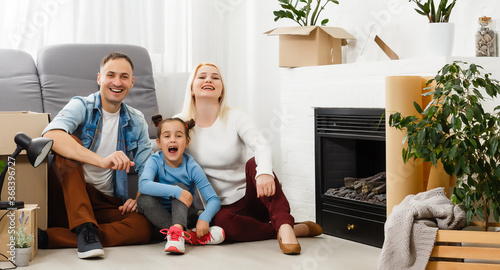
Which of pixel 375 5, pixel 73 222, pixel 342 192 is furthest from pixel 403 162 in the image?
pixel 73 222

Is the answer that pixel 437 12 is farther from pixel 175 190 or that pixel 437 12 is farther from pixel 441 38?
pixel 175 190

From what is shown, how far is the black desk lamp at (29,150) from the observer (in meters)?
2.29

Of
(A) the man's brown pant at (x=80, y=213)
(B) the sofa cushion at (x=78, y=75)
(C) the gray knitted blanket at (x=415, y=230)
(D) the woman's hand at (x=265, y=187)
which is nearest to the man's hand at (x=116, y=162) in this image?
(A) the man's brown pant at (x=80, y=213)

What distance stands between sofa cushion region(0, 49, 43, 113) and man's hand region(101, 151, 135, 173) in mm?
867

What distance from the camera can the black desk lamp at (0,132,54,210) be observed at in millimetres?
2291

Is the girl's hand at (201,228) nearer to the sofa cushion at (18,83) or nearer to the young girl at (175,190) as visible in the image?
the young girl at (175,190)

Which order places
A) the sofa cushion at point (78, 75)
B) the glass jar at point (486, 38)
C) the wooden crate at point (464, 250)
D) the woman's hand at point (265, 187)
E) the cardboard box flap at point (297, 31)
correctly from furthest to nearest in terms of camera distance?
the sofa cushion at point (78, 75), the cardboard box flap at point (297, 31), the woman's hand at point (265, 187), the glass jar at point (486, 38), the wooden crate at point (464, 250)

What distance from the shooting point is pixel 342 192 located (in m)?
2.93

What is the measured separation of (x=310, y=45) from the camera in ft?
10.1

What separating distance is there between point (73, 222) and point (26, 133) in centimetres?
43

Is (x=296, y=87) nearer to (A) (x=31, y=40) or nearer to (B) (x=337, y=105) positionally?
(B) (x=337, y=105)

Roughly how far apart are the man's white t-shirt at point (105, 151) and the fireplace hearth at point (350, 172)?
97 cm

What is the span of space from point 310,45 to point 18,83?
1.52m

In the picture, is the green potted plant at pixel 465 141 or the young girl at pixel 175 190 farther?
the young girl at pixel 175 190
